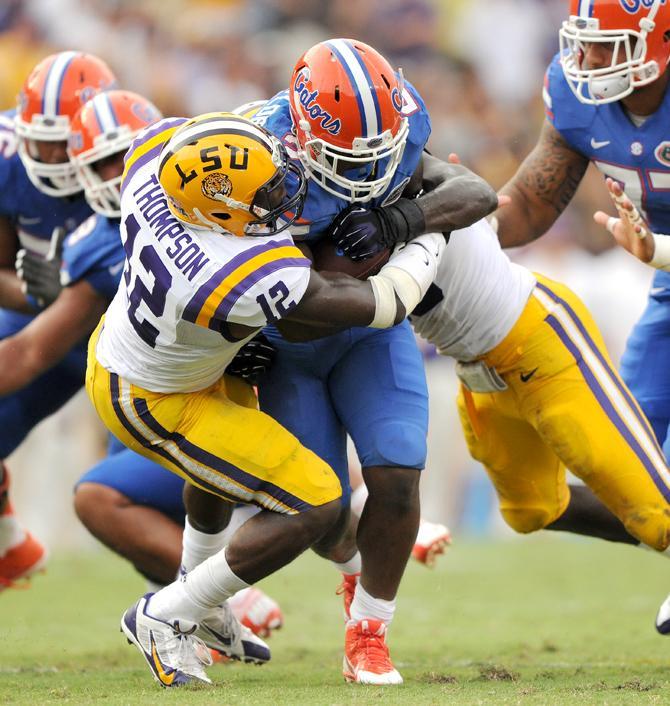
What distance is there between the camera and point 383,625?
381cm

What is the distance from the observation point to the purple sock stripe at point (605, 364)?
3.96 meters

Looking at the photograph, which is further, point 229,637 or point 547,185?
point 547,185

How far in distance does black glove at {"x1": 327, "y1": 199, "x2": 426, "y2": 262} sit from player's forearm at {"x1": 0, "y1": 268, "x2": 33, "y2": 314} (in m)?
1.68

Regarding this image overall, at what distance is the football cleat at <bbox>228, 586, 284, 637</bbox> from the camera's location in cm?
453

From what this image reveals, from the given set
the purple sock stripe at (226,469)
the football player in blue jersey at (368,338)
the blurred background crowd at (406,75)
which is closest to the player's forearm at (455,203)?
the football player in blue jersey at (368,338)

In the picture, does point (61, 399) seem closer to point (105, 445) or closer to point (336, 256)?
point (336, 256)

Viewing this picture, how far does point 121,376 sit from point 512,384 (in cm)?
121

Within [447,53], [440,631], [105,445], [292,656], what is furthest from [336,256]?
[447,53]

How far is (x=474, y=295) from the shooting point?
3.92 m

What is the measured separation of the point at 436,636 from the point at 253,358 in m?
1.96

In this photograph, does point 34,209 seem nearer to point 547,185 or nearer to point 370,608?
point 547,185

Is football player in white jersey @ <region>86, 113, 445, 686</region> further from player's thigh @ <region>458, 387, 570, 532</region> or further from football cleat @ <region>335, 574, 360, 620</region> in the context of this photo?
player's thigh @ <region>458, 387, 570, 532</region>

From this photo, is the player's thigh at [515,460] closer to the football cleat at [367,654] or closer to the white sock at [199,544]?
the football cleat at [367,654]

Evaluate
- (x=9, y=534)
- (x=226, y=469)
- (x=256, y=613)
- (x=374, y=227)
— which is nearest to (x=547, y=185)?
(x=374, y=227)
